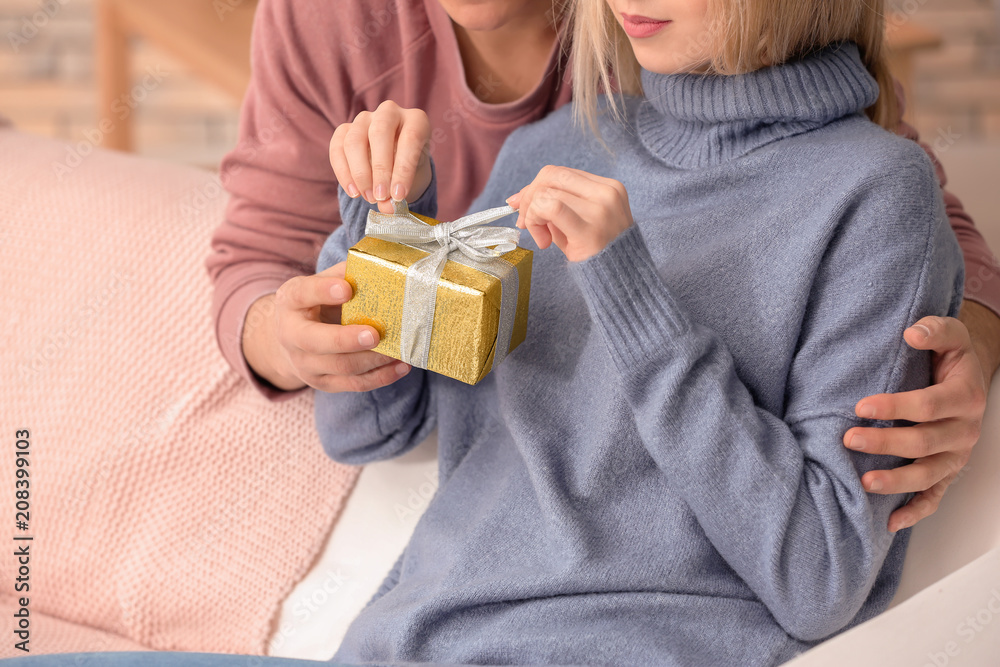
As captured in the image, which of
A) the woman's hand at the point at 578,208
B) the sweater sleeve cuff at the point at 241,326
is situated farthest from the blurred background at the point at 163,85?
the woman's hand at the point at 578,208

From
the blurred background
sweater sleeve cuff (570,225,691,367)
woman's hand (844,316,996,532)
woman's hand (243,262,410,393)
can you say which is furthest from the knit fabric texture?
the blurred background

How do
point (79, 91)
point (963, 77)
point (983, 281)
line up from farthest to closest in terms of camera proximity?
point (79, 91) < point (963, 77) < point (983, 281)

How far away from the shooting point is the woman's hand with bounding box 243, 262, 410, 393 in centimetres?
78

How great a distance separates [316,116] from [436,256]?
406 millimetres

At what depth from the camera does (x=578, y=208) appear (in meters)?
0.69

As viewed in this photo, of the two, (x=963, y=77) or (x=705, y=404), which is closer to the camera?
(x=705, y=404)

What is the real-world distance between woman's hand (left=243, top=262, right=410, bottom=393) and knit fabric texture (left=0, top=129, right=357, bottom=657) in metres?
0.16

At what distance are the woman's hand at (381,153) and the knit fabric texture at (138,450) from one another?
375 millimetres

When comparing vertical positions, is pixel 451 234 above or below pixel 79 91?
above

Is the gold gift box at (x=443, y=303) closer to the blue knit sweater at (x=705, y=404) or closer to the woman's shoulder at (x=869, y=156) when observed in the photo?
the blue knit sweater at (x=705, y=404)

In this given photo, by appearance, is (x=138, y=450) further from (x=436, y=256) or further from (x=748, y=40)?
(x=748, y=40)

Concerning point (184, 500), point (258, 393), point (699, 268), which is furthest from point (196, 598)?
point (699, 268)

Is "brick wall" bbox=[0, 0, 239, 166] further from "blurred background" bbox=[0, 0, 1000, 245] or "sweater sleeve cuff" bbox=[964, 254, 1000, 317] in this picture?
"sweater sleeve cuff" bbox=[964, 254, 1000, 317]

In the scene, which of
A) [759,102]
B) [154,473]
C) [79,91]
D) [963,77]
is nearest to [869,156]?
[759,102]
